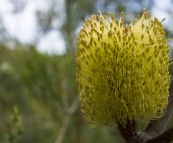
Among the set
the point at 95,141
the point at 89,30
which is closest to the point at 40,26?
the point at 95,141

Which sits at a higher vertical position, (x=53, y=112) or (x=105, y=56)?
(x=105, y=56)

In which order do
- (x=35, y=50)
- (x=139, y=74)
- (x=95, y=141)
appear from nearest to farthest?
1. (x=139, y=74)
2. (x=35, y=50)
3. (x=95, y=141)

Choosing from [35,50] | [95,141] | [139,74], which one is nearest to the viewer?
[139,74]

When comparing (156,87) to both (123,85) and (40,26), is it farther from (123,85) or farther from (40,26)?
(40,26)

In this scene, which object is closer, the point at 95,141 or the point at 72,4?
the point at 72,4

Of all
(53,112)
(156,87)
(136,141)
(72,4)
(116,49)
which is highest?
(72,4)

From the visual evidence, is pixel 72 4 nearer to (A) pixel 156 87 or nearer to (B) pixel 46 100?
(B) pixel 46 100
